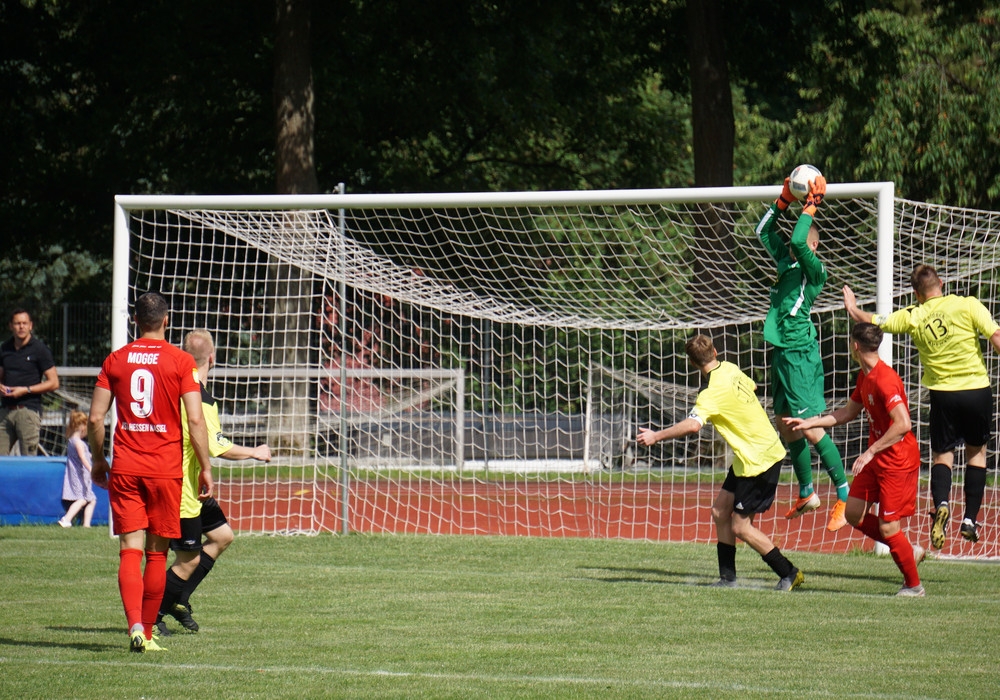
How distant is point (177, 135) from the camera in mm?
25125

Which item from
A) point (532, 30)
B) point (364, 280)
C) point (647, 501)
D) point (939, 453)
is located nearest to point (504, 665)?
point (939, 453)

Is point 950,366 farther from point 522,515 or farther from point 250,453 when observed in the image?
point 522,515

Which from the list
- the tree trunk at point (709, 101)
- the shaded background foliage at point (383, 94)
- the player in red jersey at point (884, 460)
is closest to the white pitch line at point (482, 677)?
the player in red jersey at point (884, 460)

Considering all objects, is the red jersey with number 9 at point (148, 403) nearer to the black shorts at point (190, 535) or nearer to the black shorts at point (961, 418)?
the black shorts at point (190, 535)

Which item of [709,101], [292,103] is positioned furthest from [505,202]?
[292,103]

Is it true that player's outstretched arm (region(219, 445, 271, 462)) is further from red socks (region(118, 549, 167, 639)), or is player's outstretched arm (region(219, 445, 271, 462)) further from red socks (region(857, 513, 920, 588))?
red socks (region(857, 513, 920, 588))

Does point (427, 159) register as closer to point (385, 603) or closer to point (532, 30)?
point (532, 30)

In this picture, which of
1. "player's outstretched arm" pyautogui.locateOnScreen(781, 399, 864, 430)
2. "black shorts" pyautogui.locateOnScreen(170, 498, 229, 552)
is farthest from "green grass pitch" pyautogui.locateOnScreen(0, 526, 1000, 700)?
"player's outstretched arm" pyautogui.locateOnScreen(781, 399, 864, 430)

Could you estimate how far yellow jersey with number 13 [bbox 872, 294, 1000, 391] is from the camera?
9031 millimetres

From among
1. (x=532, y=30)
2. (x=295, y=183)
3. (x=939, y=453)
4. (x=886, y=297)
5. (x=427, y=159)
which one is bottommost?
(x=939, y=453)

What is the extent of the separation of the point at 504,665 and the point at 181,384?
223cm

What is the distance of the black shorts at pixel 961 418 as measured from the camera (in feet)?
29.8

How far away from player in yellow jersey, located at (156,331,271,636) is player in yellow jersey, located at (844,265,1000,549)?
15.5 feet

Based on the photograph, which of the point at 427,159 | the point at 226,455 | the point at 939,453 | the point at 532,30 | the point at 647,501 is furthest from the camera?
the point at 427,159
